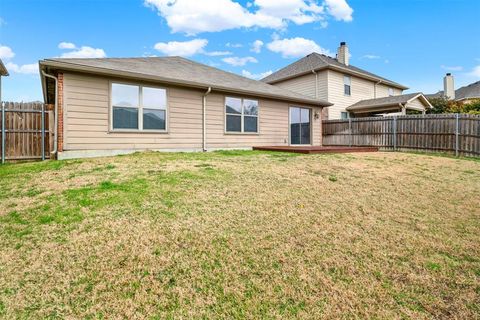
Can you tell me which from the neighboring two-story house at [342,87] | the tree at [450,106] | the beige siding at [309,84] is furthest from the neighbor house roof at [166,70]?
the tree at [450,106]

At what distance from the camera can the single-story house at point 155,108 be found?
7.95 metres

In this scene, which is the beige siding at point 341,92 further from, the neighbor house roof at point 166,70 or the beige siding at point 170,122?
the beige siding at point 170,122

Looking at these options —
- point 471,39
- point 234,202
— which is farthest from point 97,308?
point 471,39

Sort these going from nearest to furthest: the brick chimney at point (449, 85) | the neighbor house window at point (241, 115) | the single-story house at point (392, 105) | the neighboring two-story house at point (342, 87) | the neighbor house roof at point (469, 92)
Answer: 1. the neighbor house window at point (241, 115)
2. the single-story house at point (392, 105)
3. the neighboring two-story house at point (342, 87)
4. the brick chimney at point (449, 85)
5. the neighbor house roof at point (469, 92)

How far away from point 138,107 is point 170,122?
3.85 ft

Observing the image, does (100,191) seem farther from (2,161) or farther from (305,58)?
(305,58)

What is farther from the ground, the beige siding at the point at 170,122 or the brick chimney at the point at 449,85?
the brick chimney at the point at 449,85

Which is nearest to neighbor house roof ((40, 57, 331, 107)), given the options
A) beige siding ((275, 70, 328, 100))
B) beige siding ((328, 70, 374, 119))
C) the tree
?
beige siding ((275, 70, 328, 100))

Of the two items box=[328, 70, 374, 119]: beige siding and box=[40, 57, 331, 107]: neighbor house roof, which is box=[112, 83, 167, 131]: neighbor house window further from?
box=[328, 70, 374, 119]: beige siding

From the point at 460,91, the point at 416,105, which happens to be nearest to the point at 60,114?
the point at 416,105

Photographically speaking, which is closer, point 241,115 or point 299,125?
point 241,115

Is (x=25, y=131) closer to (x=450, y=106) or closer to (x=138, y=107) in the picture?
(x=138, y=107)

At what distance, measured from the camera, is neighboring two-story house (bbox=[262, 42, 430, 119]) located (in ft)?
58.9

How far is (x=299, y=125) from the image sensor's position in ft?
47.2
